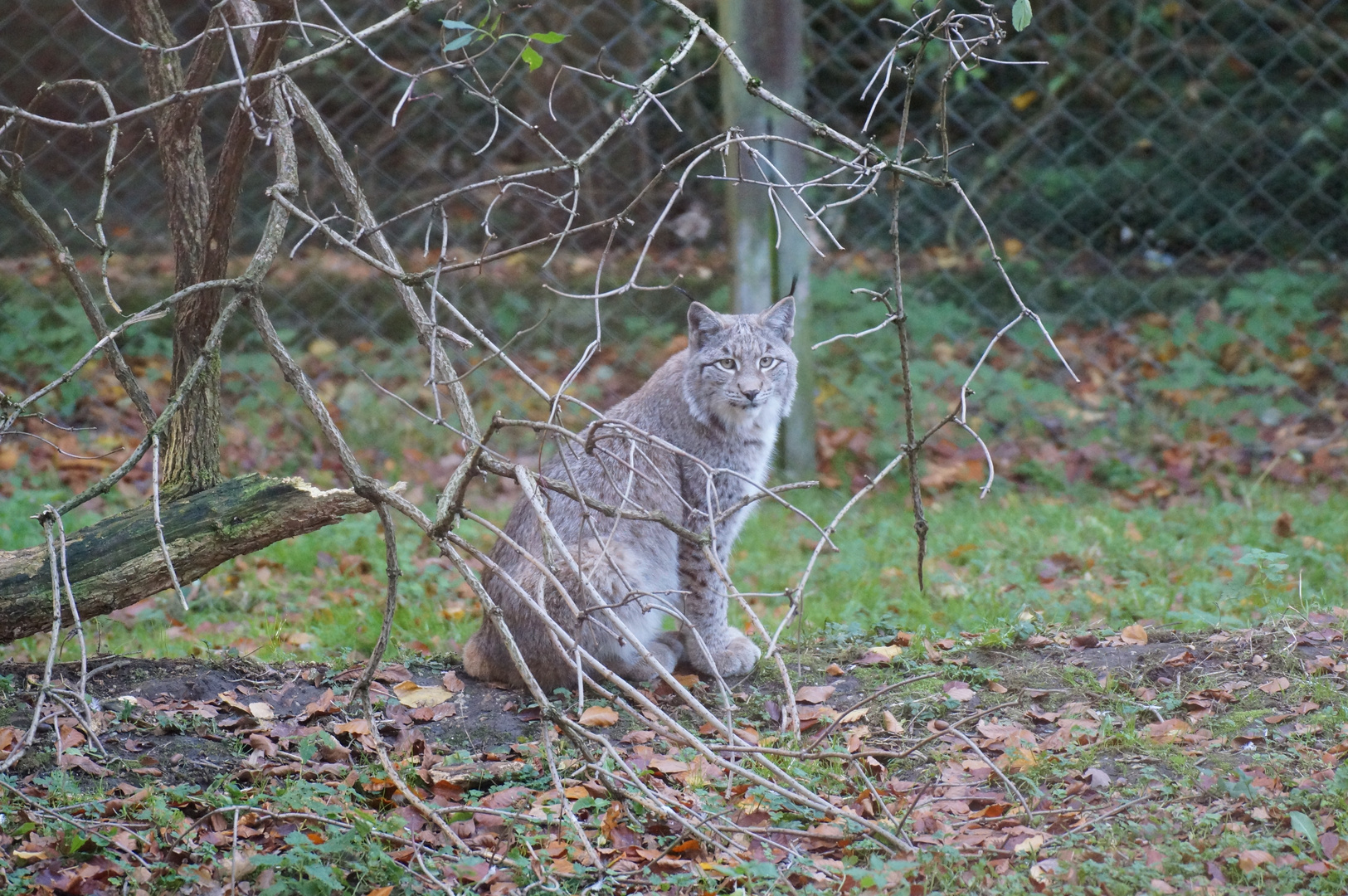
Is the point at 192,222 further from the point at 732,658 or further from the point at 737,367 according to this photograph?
the point at 732,658

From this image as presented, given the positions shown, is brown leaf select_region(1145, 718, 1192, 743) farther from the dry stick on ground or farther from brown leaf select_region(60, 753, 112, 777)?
brown leaf select_region(60, 753, 112, 777)

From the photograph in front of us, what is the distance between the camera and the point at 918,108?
25.8 feet

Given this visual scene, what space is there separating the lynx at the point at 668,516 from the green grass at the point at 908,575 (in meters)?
0.31

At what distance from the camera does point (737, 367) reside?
416 centimetres

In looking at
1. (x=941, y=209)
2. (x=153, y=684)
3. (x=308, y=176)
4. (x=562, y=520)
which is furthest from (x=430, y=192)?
(x=153, y=684)

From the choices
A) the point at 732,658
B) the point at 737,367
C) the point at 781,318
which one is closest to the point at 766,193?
the point at 781,318

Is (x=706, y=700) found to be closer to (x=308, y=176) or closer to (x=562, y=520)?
(x=562, y=520)

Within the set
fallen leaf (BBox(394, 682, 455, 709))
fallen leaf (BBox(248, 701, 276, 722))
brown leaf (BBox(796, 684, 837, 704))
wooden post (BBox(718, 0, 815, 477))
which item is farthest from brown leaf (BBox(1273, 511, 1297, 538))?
fallen leaf (BBox(248, 701, 276, 722))

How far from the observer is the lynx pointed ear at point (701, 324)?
166 inches

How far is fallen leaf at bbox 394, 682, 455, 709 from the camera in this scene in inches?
131

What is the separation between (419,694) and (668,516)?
0.87 metres

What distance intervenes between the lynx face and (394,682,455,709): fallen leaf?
128cm

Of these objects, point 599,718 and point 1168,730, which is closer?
point 1168,730

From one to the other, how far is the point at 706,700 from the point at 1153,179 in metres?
5.14
